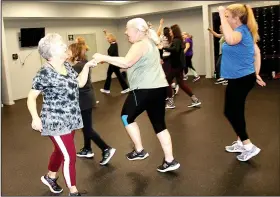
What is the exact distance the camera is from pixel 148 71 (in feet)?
8.54

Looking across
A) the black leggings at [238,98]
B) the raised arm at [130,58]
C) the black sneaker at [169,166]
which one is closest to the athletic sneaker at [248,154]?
the black leggings at [238,98]

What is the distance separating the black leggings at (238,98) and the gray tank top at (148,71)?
24.6 inches

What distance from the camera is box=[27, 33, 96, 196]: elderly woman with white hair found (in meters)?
2.10

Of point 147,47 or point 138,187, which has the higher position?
point 147,47

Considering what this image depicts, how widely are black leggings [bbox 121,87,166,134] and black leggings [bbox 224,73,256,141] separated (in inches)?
23.9

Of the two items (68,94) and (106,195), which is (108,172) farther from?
(68,94)

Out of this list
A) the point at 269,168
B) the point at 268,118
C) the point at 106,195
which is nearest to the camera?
the point at 106,195

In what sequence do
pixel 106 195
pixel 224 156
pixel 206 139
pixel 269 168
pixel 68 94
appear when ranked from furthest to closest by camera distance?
pixel 206 139
pixel 224 156
pixel 269 168
pixel 106 195
pixel 68 94

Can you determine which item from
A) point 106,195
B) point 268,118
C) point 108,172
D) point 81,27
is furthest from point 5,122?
point 81,27

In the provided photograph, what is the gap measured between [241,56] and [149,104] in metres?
0.88

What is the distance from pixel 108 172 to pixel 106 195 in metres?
0.44

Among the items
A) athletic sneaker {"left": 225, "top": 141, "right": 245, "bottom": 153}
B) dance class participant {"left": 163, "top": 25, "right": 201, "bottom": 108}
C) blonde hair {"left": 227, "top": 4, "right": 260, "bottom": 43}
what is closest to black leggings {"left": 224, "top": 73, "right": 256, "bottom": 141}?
athletic sneaker {"left": 225, "top": 141, "right": 245, "bottom": 153}

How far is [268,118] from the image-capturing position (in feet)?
14.3

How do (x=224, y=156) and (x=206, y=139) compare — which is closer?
(x=224, y=156)
